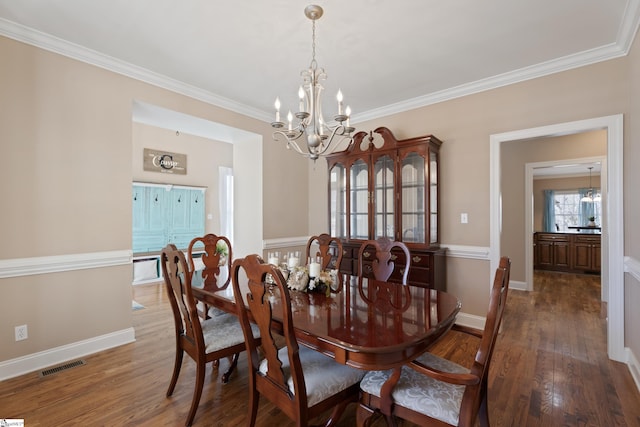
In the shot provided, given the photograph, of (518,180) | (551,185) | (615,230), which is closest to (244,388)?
(615,230)

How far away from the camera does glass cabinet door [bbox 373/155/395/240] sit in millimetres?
3559

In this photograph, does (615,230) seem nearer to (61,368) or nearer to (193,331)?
(193,331)

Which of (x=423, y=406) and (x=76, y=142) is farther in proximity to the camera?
(x=76, y=142)

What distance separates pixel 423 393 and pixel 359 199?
108 inches

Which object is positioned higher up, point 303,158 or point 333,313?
point 303,158

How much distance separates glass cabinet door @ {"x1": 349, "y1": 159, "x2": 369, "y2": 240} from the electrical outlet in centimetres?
324

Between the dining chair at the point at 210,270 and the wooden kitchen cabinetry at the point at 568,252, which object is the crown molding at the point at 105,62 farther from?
the wooden kitchen cabinetry at the point at 568,252

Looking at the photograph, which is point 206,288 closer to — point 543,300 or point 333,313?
point 333,313

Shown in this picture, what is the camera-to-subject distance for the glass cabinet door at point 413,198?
11.0ft

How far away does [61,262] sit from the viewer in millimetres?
2490

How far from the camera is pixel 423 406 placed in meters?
1.25

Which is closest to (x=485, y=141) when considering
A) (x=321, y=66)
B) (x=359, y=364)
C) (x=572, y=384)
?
(x=321, y=66)

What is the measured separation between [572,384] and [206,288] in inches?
109

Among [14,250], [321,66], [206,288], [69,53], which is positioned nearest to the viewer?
[206,288]
